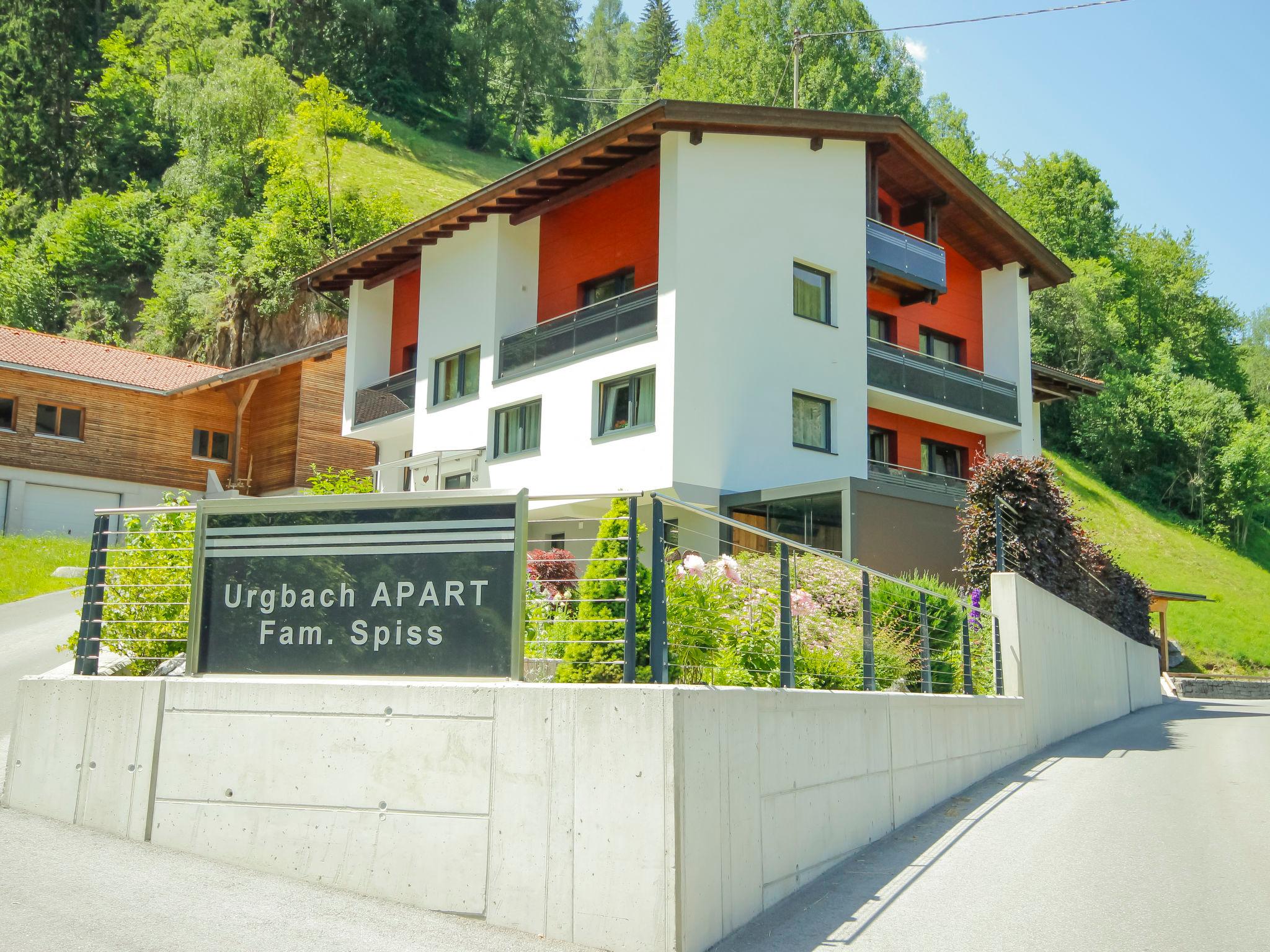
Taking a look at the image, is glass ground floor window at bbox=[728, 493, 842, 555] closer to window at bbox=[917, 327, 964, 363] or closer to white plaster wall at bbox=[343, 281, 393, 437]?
window at bbox=[917, 327, 964, 363]

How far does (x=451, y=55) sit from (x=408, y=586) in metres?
78.4

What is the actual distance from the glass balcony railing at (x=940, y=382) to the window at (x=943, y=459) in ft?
4.27

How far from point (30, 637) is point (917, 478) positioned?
1781 cm

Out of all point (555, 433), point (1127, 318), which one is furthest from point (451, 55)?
point (555, 433)

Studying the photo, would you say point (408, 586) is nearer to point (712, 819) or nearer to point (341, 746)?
point (341, 746)

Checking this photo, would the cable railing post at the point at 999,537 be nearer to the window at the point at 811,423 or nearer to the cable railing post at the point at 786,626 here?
the window at the point at 811,423

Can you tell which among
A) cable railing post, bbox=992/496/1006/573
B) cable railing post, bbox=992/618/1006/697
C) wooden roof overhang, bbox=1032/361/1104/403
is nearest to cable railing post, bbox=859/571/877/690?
cable railing post, bbox=992/618/1006/697

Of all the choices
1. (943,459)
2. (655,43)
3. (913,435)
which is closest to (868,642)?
(913,435)

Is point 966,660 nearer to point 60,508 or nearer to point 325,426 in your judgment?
point 325,426

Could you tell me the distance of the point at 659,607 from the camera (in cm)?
610

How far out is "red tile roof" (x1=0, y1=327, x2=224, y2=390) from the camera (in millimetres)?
34531

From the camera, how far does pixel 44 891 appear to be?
235 inches

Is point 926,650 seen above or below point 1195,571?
below

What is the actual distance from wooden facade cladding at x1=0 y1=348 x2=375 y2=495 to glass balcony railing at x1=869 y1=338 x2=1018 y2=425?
16.0 metres
